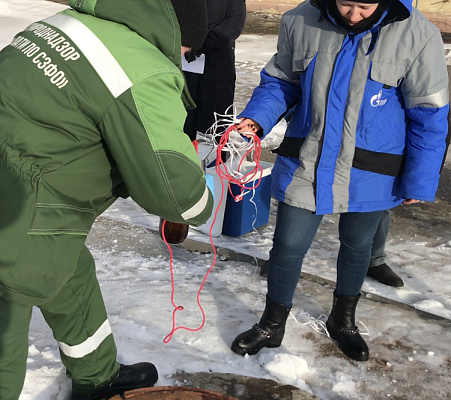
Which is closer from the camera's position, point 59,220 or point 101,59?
point 101,59

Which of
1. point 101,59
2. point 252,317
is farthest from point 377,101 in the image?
point 252,317

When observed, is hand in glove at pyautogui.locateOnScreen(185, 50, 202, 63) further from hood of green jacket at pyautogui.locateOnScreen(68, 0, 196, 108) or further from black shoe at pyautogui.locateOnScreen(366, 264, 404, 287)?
hood of green jacket at pyautogui.locateOnScreen(68, 0, 196, 108)

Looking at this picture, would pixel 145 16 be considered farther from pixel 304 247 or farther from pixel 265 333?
pixel 265 333

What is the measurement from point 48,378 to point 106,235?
174 cm

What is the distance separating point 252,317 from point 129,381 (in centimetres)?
95

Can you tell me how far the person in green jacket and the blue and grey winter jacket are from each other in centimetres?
76

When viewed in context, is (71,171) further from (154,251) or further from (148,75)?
(154,251)

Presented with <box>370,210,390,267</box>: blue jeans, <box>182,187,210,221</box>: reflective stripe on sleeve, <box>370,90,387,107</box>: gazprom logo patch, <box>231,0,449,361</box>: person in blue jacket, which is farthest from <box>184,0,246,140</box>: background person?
<box>182,187,210,221</box>: reflective stripe on sleeve

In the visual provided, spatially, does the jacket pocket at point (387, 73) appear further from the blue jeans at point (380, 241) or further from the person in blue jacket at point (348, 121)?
the blue jeans at point (380, 241)

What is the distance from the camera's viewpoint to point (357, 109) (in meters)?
2.74

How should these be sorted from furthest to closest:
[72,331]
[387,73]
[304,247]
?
[304,247] < [387,73] < [72,331]

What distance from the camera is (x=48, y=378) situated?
9.31 feet

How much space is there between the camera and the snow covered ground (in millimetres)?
3006

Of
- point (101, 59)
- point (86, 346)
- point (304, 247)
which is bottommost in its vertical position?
point (86, 346)
